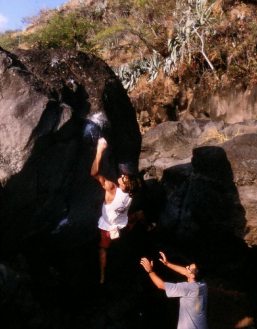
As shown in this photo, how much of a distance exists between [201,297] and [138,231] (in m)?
2.95

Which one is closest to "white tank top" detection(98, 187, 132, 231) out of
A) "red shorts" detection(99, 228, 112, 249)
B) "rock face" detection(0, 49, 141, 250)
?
"red shorts" detection(99, 228, 112, 249)

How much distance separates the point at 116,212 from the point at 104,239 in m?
0.55

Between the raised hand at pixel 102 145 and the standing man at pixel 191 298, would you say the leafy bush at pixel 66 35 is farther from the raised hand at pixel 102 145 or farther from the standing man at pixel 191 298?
the standing man at pixel 191 298

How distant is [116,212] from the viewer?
7.48 metres

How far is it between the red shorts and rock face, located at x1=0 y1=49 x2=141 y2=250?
17 centimetres

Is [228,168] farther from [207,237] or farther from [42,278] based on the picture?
[42,278]

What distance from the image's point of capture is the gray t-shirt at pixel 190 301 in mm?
6207

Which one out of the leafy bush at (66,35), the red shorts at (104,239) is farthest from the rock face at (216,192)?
the leafy bush at (66,35)

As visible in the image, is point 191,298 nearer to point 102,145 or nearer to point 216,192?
point 102,145

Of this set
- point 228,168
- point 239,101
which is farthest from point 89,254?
point 239,101

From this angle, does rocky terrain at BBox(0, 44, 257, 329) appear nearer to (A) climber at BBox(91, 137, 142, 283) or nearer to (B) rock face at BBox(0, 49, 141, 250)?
(B) rock face at BBox(0, 49, 141, 250)

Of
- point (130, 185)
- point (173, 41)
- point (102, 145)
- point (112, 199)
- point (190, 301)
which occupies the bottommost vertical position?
point (190, 301)

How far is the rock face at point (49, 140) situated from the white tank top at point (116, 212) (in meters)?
0.25

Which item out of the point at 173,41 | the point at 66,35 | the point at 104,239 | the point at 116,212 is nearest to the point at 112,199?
the point at 116,212
